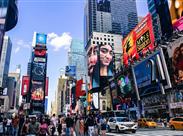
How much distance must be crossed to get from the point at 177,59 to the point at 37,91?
8491 centimetres

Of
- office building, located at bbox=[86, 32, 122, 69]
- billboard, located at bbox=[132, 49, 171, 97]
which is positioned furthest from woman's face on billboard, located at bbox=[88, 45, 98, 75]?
office building, located at bbox=[86, 32, 122, 69]

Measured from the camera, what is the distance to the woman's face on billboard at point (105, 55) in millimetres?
82188

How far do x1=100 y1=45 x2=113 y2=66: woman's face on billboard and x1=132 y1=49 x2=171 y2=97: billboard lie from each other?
2021cm

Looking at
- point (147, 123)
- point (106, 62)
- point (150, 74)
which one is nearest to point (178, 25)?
point (150, 74)

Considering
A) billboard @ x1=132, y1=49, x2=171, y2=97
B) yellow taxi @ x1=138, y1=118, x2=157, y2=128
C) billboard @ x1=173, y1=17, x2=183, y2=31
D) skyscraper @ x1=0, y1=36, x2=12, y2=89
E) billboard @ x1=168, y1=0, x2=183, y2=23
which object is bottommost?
yellow taxi @ x1=138, y1=118, x2=157, y2=128

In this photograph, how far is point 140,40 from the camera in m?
58.7

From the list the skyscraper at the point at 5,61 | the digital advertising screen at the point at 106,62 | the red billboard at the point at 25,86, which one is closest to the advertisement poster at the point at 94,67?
the digital advertising screen at the point at 106,62

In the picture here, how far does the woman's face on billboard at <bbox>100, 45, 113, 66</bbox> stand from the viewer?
270 feet

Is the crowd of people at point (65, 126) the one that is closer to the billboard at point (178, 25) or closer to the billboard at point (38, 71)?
the billboard at point (178, 25)

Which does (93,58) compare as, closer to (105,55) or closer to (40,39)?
(105,55)

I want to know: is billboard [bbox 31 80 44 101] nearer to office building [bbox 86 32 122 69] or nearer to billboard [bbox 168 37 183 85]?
office building [bbox 86 32 122 69]

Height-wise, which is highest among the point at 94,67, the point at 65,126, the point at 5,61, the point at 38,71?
the point at 5,61

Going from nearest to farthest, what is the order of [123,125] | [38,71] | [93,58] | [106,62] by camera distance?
1. [123,125]
2. [106,62]
3. [93,58]
4. [38,71]

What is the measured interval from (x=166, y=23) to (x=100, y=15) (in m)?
145
